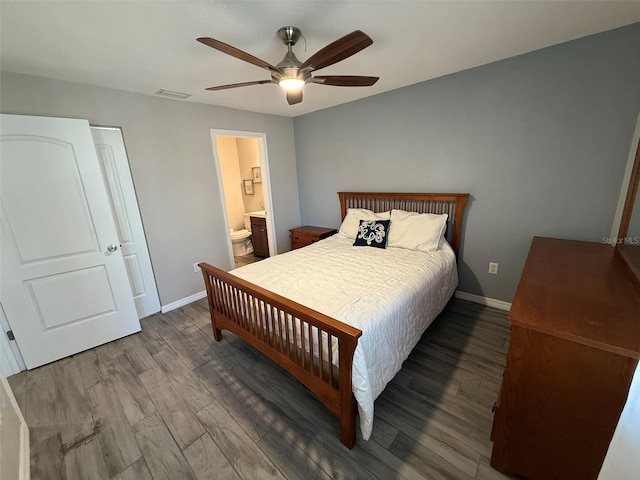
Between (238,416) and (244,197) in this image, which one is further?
(244,197)

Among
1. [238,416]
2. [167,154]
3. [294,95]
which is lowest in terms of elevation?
[238,416]

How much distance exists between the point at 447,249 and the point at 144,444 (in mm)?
2869

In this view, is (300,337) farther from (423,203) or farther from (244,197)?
(244,197)

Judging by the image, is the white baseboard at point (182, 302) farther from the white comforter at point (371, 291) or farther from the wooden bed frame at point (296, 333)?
the white comforter at point (371, 291)

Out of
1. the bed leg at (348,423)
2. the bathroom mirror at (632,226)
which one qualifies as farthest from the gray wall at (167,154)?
the bathroom mirror at (632,226)

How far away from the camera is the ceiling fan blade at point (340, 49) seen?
122 cm

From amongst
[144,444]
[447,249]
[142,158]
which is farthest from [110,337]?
[447,249]

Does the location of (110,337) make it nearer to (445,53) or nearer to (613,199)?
(445,53)

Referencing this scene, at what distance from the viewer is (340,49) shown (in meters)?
1.33

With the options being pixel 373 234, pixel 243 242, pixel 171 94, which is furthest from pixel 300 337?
pixel 243 242

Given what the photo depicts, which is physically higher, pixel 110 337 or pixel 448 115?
pixel 448 115

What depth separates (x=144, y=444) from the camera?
4.90 ft

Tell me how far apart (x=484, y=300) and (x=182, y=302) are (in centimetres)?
356

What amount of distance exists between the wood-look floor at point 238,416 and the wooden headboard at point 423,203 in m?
1.05
